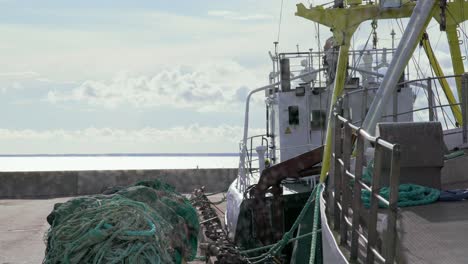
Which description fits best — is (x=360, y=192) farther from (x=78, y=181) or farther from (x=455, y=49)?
(x=78, y=181)

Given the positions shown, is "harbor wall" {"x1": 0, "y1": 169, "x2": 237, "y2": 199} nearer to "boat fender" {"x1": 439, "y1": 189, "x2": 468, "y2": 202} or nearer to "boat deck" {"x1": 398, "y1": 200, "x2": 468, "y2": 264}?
"boat fender" {"x1": 439, "y1": 189, "x2": 468, "y2": 202}

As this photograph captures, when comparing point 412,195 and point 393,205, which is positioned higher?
point 393,205

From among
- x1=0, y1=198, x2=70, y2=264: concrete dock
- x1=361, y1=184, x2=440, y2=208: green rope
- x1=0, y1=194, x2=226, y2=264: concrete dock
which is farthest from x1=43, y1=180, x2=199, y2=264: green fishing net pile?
x1=0, y1=198, x2=70, y2=264: concrete dock

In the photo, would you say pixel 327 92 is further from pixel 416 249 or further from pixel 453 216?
pixel 416 249

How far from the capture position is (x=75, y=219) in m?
7.56

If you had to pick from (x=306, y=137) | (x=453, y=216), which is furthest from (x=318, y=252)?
(x=306, y=137)

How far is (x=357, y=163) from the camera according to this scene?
5309mm

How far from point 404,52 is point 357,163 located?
4.05 metres

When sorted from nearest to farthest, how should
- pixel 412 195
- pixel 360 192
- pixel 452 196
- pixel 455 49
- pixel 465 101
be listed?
pixel 360 192 < pixel 412 195 < pixel 452 196 < pixel 465 101 < pixel 455 49

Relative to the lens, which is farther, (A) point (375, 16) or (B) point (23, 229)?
(B) point (23, 229)

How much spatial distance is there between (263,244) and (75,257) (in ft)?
21.8

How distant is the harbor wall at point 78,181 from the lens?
3106 cm

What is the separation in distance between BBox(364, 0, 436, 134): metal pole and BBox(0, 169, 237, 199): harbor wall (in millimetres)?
22413

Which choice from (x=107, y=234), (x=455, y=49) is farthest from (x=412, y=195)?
(x=455, y=49)
